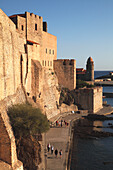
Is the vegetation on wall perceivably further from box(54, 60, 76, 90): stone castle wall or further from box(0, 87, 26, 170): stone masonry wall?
box(54, 60, 76, 90): stone castle wall

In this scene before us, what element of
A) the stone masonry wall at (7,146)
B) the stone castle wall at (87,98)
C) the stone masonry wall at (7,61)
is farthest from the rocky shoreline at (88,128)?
the stone masonry wall at (7,146)

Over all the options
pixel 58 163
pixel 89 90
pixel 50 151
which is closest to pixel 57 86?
pixel 89 90

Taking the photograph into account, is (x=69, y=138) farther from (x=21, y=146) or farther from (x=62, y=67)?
(x=62, y=67)

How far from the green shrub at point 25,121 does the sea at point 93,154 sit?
433cm

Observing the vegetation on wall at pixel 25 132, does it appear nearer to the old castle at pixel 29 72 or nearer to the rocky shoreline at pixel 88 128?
the old castle at pixel 29 72

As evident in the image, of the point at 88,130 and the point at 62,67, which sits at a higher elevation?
the point at 62,67

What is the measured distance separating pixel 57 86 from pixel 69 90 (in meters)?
2.67

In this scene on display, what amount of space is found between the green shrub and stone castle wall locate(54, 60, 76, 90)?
1989 centimetres

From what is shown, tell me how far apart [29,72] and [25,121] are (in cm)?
956

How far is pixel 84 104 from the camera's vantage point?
38.2 meters

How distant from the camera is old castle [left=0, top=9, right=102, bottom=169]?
16.7 meters

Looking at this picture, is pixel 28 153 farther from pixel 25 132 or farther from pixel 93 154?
pixel 93 154

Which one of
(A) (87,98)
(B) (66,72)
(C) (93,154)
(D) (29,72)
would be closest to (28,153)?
(C) (93,154)

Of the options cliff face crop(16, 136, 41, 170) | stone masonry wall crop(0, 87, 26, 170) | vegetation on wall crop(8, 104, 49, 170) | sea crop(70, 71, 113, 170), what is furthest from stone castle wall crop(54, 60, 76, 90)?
stone masonry wall crop(0, 87, 26, 170)
